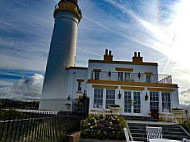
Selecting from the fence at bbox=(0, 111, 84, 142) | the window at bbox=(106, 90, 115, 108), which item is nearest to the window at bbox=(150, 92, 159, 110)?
the window at bbox=(106, 90, 115, 108)

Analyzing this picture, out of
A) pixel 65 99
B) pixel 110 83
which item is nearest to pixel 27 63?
pixel 65 99

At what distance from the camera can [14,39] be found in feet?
39.6

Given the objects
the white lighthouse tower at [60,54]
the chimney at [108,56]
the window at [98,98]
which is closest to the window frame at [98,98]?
the window at [98,98]

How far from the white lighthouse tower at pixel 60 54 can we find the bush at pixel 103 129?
978 centimetres

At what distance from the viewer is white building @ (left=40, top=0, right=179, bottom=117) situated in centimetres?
1312

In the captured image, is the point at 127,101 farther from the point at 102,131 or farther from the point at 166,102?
the point at 102,131

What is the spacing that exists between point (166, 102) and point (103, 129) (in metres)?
7.97

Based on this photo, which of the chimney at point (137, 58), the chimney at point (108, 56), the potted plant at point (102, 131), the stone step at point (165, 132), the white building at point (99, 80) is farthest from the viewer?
the chimney at point (108, 56)

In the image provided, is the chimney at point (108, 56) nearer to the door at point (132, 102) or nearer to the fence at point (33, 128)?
the door at point (132, 102)

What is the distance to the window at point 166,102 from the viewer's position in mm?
13133

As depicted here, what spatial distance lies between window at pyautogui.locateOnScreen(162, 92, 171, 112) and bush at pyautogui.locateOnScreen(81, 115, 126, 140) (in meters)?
6.21

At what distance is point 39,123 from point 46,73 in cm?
1634

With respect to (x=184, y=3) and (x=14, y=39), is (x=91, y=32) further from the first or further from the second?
(x=184, y=3)

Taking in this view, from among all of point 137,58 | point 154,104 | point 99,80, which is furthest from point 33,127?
point 137,58
